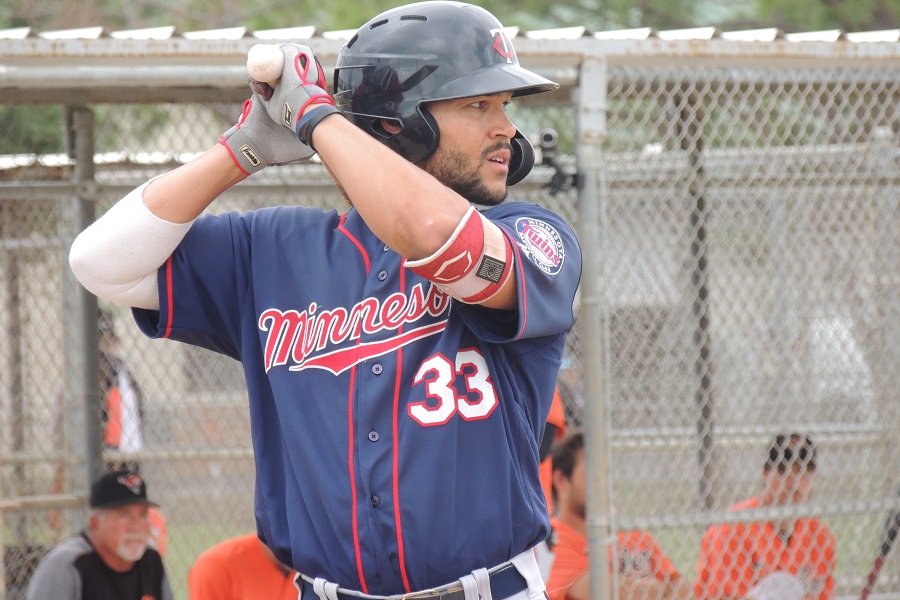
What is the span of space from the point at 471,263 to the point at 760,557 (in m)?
2.91

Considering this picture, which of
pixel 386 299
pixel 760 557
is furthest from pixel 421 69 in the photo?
pixel 760 557

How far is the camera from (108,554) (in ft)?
12.8

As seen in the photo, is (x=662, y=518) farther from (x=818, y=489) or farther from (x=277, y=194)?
(x=818, y=489)

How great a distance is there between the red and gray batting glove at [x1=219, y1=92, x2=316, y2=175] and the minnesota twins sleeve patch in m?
0.38

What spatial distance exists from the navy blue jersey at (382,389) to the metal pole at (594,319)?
1044 millimetres

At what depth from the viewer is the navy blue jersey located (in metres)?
1.69

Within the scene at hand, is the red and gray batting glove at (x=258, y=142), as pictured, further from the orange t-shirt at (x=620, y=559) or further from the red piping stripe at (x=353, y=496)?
the orange t-shirt at (x=620, y=559)

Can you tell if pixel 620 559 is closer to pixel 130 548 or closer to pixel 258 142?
pixel 130 548

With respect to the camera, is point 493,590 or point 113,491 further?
point 113,491

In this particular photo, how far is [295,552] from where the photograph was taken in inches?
69.2

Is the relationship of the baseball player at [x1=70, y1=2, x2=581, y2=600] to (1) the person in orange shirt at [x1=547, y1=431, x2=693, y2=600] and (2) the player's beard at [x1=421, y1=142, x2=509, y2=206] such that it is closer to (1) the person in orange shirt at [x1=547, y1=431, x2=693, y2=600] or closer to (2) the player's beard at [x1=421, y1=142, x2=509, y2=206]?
(2) the player's beard at [x1=421, y1=142, x2=509, y2=206]

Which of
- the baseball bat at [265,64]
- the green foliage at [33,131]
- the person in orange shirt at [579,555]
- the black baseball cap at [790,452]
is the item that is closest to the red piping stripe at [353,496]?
the baseball bat at [265,64]

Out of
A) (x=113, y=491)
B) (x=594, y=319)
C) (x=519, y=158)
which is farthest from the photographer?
(x=113, y=491)

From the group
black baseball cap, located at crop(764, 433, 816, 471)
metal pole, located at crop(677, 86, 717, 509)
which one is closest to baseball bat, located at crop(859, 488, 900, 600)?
black baseball cap, located at crop(764, 433, 816, 471)
